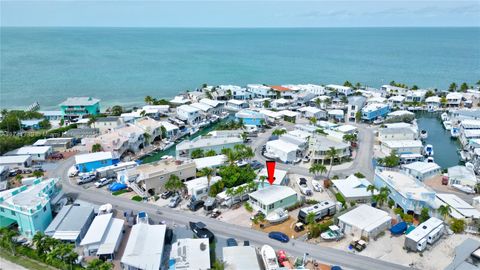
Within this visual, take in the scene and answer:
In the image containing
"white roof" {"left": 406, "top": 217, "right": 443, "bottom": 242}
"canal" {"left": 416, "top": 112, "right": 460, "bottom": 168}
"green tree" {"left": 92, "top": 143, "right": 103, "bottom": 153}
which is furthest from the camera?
"canal" {"left": 416, "top": 112, "right": 460, "bottom": 168}

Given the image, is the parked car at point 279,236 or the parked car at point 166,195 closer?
the parked car at point 279,236

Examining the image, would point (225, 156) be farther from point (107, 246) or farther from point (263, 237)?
point (107, 246)

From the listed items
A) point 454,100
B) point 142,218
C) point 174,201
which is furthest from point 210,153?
point 454,100

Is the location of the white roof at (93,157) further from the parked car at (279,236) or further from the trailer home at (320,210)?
the trailer home at (320,210)

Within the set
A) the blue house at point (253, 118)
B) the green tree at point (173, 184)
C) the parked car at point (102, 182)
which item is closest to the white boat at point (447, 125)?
the blue house at point (253, 118)

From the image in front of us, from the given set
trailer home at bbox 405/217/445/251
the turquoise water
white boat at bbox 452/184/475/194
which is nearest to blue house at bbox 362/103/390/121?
white boat at bbox 452/184/475/194

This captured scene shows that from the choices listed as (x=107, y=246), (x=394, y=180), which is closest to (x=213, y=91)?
(x=394, y=180)

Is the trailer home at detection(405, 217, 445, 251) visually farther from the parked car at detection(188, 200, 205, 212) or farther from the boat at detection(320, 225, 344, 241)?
the parked car at detection(188, 200, 205, 212)
